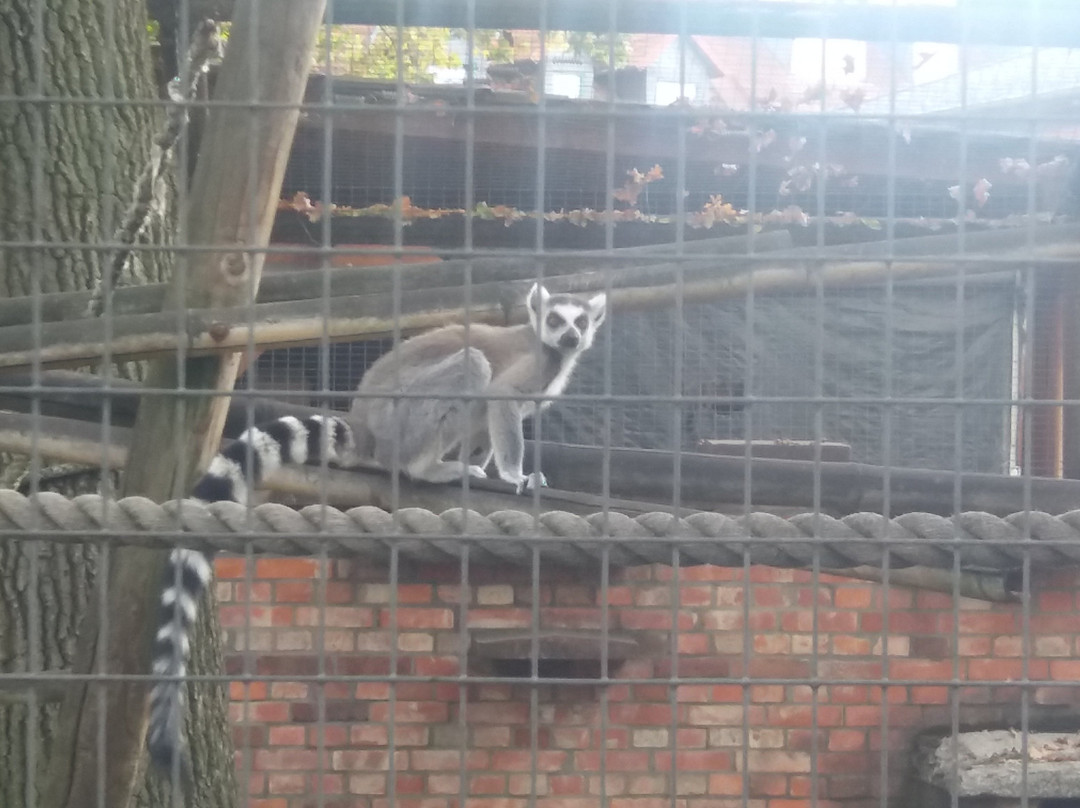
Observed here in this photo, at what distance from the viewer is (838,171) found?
442 cm

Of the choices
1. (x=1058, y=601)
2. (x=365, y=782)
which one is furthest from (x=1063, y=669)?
(x=365, y=782)

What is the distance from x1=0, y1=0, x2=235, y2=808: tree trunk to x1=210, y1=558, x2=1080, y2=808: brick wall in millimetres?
1215

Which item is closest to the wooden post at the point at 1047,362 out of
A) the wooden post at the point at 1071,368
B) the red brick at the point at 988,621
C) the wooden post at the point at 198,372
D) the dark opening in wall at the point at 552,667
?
the wooden post at the point at 1071,368

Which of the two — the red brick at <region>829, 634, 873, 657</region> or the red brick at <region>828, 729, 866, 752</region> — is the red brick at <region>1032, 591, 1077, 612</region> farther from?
the red brick at <region>828, 729, 866, 752</region>

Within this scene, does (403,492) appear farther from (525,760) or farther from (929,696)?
(929,696)

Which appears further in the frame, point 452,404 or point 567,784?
point 567,784

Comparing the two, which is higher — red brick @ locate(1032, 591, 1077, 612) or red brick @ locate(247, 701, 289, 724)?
red brick @ locate(1032, 591, 1077, 612)

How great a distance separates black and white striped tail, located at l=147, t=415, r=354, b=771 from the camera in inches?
77.6

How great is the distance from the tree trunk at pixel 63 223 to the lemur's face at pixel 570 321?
1.62 metres

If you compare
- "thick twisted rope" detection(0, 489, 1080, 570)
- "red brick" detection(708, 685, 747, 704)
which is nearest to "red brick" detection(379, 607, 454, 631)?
"red brick" detection(708, 685, 747, 704)

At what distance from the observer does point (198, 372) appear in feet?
7.79

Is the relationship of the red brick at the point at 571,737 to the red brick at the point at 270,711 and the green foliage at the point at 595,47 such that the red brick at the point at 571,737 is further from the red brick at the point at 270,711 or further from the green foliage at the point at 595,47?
the green foliage at the point at 595,47

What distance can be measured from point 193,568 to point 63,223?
1.35 meters

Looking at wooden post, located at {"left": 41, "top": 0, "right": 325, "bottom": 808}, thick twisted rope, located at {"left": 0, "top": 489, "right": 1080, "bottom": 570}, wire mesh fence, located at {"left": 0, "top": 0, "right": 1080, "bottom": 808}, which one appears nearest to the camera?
thick twisted rope, located at {"left": 0, "top": 489, "right": 1080, "bottom": 570}
